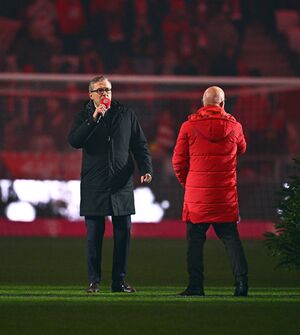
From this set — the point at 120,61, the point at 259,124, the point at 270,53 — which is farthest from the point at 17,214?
the point at 270,53

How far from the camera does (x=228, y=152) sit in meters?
10.1

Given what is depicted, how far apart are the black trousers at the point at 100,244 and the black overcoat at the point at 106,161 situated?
0.10 meters

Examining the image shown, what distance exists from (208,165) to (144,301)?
45.0 inches

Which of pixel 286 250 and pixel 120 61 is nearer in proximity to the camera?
pixel 286 250

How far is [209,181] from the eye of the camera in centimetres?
994

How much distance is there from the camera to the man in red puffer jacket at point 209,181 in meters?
9.93

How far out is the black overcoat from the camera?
10359 mm

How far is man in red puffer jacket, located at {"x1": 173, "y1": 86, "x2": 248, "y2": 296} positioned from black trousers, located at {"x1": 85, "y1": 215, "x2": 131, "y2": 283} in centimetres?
67

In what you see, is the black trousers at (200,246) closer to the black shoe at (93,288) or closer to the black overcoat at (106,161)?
the black overcoat at (106,161)

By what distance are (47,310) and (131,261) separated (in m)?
5.87

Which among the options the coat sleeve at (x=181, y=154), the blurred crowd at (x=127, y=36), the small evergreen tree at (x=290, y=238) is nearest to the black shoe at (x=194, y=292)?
the coat sleeve at (x=181, y=154)

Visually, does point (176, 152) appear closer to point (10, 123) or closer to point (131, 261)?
point (131, 261)

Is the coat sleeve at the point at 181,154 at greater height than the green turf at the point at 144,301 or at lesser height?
greater

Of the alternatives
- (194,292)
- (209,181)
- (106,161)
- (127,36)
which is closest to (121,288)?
(194,292)
